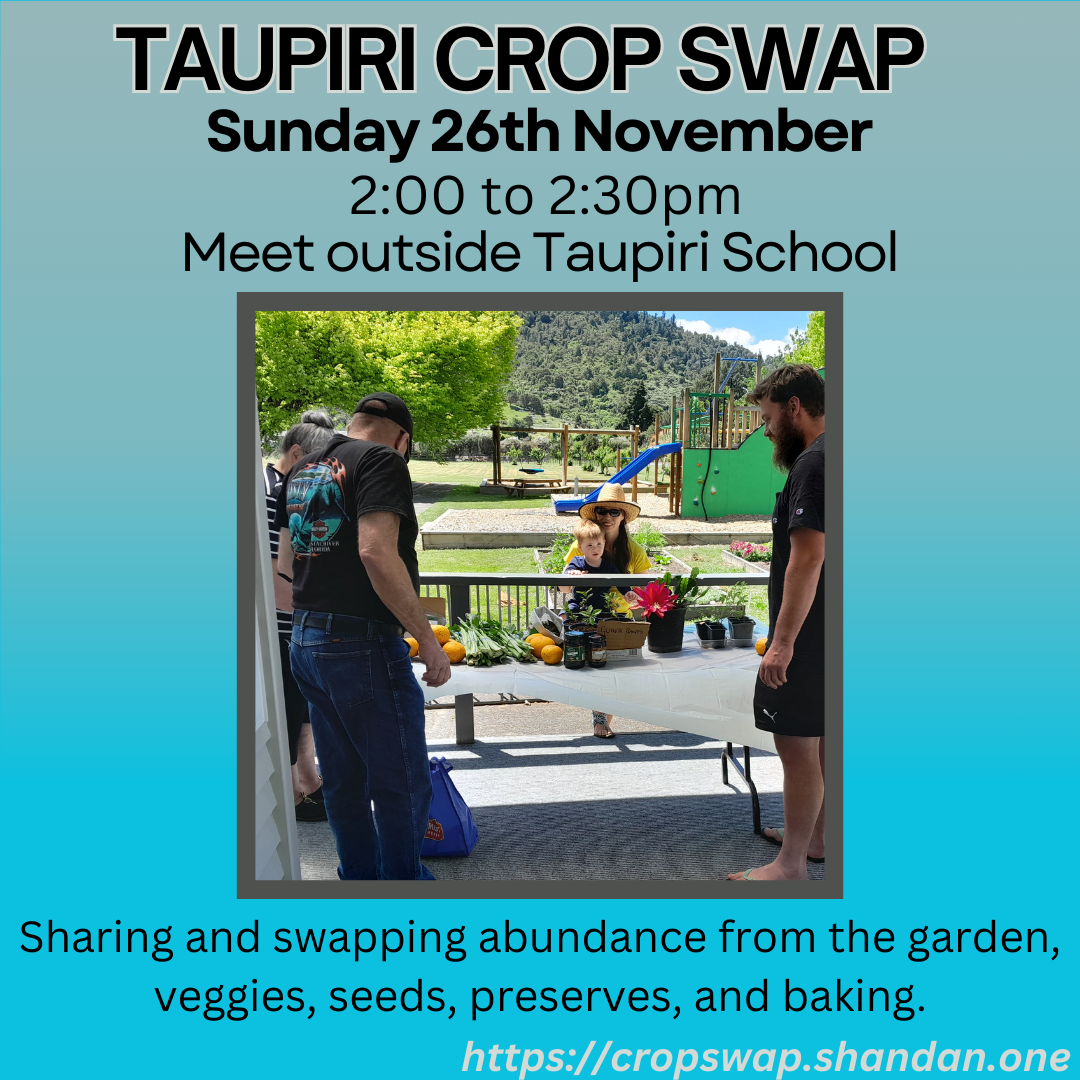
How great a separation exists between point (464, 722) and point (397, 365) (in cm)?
213

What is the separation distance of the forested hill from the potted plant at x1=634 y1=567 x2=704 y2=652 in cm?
Result: 106

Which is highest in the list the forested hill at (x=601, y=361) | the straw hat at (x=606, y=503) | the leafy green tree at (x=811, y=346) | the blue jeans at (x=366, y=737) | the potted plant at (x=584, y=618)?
the leafy green tree at (x=811, y=346)

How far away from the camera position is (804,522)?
2.82 m

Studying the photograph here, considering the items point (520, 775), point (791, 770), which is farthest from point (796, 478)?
point (520, 775)

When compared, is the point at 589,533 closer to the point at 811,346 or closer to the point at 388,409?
the point at 388,409

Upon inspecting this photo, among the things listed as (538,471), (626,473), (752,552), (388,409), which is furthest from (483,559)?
(388,409)

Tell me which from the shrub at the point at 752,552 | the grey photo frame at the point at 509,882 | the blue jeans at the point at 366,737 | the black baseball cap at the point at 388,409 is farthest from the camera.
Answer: the shrub at the point at 752,552

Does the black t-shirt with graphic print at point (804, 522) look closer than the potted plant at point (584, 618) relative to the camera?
Yes

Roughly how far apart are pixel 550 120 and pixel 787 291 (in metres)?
0.92

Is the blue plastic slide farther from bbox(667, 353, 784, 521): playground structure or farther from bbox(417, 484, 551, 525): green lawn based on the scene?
bbox(667, 353, 784, 521): playground structure

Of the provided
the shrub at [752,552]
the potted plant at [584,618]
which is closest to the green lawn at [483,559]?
the shrub at [752,552]

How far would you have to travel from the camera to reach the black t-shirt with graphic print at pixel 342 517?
2.70 meters

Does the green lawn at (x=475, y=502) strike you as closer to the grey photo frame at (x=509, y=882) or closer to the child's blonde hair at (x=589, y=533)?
the child's blonde hair at (x=589, y=533)

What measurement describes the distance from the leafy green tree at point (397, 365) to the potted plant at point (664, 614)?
4.22 ft
